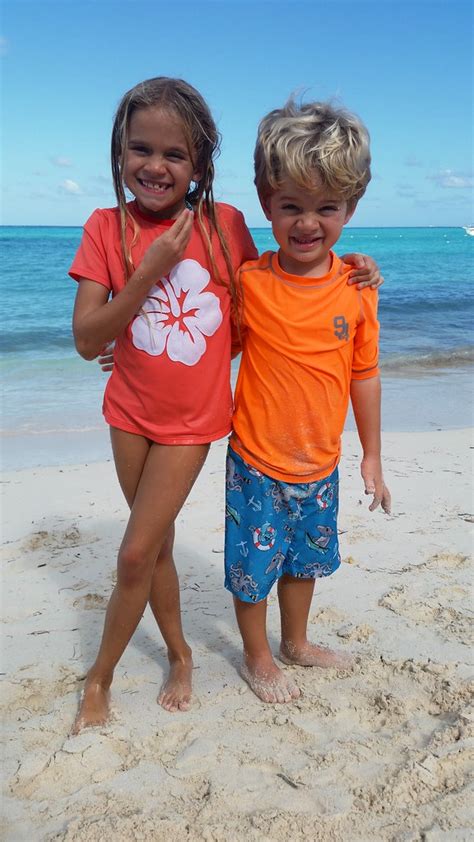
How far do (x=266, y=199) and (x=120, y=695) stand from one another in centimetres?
175

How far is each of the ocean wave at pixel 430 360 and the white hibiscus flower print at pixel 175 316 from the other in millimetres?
6947

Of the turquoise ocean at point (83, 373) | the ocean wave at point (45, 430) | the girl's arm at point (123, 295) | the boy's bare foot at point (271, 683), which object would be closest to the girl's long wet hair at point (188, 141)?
the girl's arm at point (123, 295)

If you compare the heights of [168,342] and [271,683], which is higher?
[168,342]

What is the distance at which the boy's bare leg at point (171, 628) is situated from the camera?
2.52 metres

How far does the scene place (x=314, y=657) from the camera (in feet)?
8.97

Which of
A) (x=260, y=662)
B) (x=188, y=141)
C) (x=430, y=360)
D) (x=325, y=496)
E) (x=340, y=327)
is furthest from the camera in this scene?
(x=430, y=360)

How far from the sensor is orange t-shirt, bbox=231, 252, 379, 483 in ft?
7.58

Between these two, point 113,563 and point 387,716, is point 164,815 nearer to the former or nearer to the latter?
point 387,716

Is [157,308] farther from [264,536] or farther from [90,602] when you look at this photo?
[90,602]

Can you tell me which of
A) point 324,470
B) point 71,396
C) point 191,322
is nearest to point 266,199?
point 191,322

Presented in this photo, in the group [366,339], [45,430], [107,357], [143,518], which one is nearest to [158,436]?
[143,518]

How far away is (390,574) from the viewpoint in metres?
3.41

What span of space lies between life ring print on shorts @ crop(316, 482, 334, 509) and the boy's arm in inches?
6.4

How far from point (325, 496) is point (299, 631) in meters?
0.58
